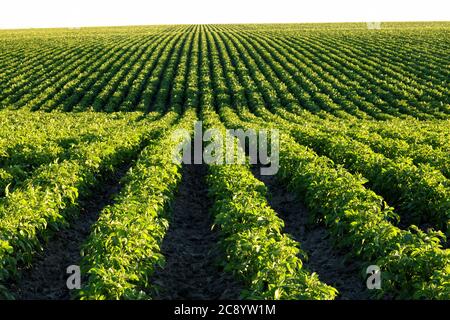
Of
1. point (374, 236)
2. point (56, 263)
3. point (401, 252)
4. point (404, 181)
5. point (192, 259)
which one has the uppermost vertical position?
point (401, 252)

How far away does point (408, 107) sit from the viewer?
32.9 meters

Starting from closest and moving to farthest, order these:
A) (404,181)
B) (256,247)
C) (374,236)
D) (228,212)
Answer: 1. (256,247)
2. (374,236)
3. (228,212)
4. (404,181)

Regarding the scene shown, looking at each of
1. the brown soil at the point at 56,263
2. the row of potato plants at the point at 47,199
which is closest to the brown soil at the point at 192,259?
the brown soil at the point at 56,263

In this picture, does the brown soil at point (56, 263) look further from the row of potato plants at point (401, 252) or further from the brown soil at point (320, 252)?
the row of potato plants at point (401, 252)

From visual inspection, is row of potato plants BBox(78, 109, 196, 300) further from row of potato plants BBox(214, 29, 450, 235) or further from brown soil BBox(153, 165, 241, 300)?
row of potato plants BBox(214, 29, 450, 235)

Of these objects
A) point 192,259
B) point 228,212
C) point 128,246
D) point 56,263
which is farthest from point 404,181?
point 56,263

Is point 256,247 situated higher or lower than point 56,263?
higher

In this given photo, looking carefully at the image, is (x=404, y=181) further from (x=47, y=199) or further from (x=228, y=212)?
(x=47, y=199)

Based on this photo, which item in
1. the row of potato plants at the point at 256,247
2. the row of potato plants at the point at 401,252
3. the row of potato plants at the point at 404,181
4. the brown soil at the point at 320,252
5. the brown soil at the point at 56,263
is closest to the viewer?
the row of potato plants at the point at 256,247

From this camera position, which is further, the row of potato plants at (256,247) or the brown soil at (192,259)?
the brown soil at (192,259)

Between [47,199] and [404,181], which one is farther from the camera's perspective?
[404,181]

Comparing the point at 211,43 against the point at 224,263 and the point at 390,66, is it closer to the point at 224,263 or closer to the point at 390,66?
the point at 390,66

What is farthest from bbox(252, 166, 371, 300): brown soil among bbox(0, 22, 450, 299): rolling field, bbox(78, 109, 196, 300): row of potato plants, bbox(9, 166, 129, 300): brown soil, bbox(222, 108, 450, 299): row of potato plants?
bbox(9, 166, 129, 300): brown soil
